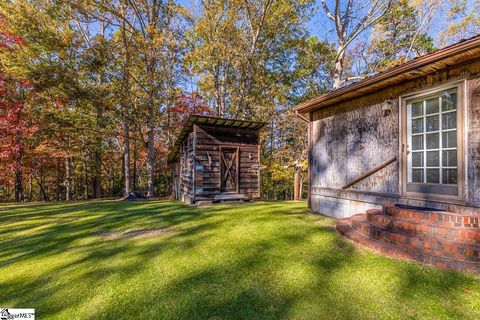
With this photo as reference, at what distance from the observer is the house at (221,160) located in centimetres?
869

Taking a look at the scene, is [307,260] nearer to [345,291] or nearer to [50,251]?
[345,291]

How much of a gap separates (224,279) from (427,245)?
277cm

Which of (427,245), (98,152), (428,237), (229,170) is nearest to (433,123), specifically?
(428,237)

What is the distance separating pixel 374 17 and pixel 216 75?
8.97 m

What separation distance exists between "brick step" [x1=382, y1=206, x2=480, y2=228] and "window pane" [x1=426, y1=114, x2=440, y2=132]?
142cm

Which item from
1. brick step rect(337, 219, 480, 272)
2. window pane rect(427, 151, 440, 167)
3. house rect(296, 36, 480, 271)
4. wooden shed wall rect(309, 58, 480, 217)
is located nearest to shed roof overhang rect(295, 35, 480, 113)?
house rect(296, 36, 480, 271)

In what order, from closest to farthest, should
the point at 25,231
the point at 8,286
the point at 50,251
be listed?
the point at 8,286 < the point at 50,251 < the point at 25,231

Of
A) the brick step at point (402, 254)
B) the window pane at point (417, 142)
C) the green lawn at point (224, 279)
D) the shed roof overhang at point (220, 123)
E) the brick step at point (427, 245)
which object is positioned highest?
the shed roof overhang at point (220, 123)

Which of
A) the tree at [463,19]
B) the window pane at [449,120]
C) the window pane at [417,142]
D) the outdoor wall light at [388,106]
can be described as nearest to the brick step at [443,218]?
the window pane at [417,142]

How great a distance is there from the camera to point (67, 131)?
14.6 meters

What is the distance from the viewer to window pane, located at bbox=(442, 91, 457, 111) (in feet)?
12.0

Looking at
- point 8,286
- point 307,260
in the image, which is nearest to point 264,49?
point 307,260

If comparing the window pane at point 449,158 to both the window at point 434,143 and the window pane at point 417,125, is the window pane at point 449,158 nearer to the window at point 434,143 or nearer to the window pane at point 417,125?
the window at point 434,143

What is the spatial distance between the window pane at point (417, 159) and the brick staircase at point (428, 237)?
3.09ft
